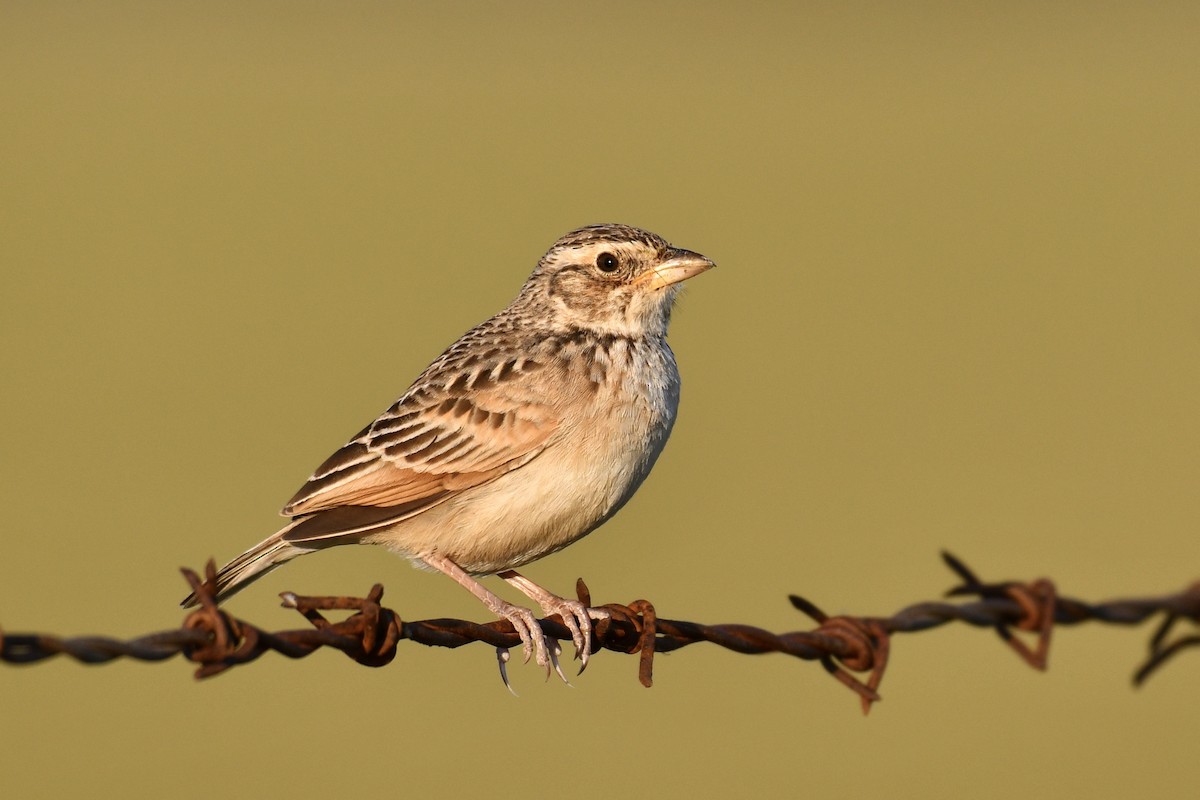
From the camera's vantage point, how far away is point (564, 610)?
6883 millimetres

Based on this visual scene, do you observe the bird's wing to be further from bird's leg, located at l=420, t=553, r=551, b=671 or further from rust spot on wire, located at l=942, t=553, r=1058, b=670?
rust spot on wire, located at l=942, t=553, r=1058, b=670

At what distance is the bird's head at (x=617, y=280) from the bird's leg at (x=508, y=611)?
161 centimetres

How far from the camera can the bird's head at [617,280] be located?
8.12m

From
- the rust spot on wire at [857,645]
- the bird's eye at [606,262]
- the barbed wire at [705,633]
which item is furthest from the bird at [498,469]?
the rust spot on wire at [857,645]

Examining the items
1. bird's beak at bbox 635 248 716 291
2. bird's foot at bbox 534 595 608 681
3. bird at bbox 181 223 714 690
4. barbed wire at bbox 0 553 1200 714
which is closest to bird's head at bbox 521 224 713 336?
bird's beak at bbox 635 248 716 291

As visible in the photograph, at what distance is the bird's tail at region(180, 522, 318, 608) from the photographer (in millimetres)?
7121

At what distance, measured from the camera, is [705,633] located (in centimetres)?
511

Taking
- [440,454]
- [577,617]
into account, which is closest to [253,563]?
[440,454]

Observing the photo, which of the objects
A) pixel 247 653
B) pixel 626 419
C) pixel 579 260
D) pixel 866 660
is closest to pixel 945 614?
pixel 866 660

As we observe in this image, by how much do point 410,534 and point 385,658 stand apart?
254 cm

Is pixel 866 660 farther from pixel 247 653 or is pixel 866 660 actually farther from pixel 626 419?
pixel 626 419

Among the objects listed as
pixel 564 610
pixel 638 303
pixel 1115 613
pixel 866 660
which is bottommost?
pixel 564 610

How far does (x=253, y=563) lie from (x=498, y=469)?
1329 mm

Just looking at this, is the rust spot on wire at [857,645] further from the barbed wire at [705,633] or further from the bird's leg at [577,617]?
the bird's leg at [577,617]
